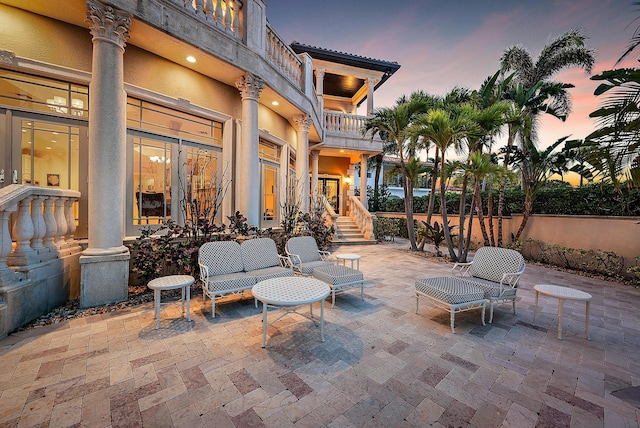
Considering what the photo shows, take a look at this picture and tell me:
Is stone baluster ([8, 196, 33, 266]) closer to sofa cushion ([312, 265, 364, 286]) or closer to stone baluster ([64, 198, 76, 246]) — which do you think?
stone baluster ([64, 198, 76, 246])

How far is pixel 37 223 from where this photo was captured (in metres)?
3.82

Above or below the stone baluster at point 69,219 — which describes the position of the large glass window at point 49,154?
above

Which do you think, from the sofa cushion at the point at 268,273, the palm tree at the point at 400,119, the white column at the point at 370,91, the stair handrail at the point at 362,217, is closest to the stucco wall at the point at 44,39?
the sofa cushion at the point at 268,273

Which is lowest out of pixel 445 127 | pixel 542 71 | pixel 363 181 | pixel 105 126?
pixel 105 126

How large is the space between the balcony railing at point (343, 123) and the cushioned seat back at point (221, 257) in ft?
31.8

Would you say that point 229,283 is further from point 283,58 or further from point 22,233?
point 283,58

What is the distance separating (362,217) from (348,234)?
1222 mm

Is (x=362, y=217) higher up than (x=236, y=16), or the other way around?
(x=236, y=16)

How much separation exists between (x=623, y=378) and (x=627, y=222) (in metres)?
6.42

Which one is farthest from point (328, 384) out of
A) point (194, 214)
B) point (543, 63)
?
point (543, 63)

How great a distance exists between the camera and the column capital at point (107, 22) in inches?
159

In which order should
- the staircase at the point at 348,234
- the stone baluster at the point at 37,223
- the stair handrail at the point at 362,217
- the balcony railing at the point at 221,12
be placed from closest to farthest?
the stone baluster at the point at 37,223 < the balcony railing at the point at 221,12 < the staircase at the point at 348,234 < the stair handrail at the point at 362,217

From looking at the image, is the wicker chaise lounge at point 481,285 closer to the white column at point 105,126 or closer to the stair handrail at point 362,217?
the white column at point 105,126

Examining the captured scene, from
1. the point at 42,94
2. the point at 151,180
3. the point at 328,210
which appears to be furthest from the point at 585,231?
the point at 42,94
